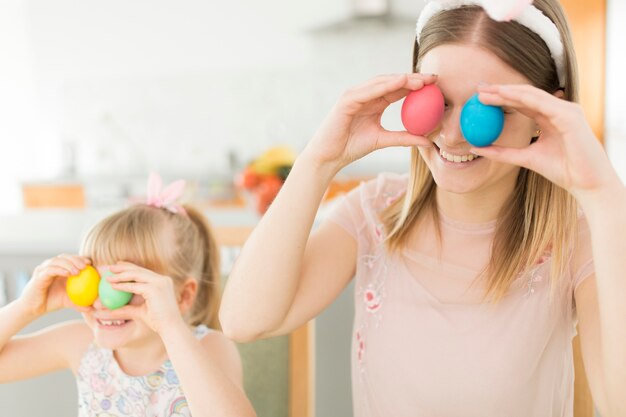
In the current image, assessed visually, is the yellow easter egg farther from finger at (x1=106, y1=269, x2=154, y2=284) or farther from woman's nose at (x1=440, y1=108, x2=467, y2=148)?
woman's nose at (x1=440, y1=108, x2=467, y2=148)

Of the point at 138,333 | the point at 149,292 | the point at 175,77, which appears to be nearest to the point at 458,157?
the point at 149,292

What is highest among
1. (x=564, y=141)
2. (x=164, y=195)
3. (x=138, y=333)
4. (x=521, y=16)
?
(x=521, y=16)

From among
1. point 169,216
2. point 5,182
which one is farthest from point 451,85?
point 5,182

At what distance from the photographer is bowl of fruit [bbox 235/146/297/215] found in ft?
6.31

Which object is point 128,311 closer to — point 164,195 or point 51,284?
point 51,284

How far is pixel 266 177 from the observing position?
6.72 ft

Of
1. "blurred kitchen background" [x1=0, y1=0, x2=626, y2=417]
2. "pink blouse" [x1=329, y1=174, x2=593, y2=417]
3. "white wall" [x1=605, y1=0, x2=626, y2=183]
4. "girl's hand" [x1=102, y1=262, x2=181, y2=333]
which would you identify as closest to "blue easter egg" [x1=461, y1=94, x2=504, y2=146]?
"pink blouse" [x1=329, y1=174, x2=593, y2=417]

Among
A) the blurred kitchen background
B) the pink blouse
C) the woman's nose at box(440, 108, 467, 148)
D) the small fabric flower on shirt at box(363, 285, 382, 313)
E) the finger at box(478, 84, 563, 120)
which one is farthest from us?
the blurred kitchen background

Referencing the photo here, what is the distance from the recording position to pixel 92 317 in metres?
1.14

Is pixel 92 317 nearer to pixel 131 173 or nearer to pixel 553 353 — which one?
pixel 553 353

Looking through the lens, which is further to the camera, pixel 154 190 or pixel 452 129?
pixel 154 190

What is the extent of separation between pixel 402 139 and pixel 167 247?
0.54 meters

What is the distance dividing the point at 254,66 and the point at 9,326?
4.30m

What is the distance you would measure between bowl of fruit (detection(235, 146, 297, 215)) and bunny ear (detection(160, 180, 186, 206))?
23.4 inches
